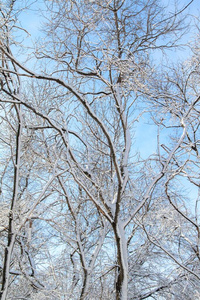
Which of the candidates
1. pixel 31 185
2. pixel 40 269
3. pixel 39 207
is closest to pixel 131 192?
pixel 39 207

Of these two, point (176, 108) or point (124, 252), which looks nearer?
point (124, 252)

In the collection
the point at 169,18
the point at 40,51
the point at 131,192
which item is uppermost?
the point at 169,18

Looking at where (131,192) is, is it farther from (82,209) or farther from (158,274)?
(158,274)

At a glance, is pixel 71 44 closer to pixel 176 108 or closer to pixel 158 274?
pixel 176 108

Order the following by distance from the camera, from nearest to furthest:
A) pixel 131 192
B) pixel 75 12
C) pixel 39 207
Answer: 1. pixel 39 207
2. pixel 75 12
3. pixel 131 192

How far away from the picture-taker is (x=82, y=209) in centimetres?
800

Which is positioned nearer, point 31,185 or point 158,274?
point 158,274

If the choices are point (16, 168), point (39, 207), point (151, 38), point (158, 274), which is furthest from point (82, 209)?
point (151, 38)

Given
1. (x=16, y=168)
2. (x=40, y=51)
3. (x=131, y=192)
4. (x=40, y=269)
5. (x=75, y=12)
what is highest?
(x=75, y=12)

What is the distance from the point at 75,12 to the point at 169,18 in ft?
6.72

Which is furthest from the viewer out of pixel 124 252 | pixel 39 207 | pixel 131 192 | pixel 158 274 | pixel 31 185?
pixel 31 185

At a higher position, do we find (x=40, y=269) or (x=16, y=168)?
(x=16, y=168)

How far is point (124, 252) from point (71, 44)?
442 centimetres

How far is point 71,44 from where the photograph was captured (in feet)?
21.0
